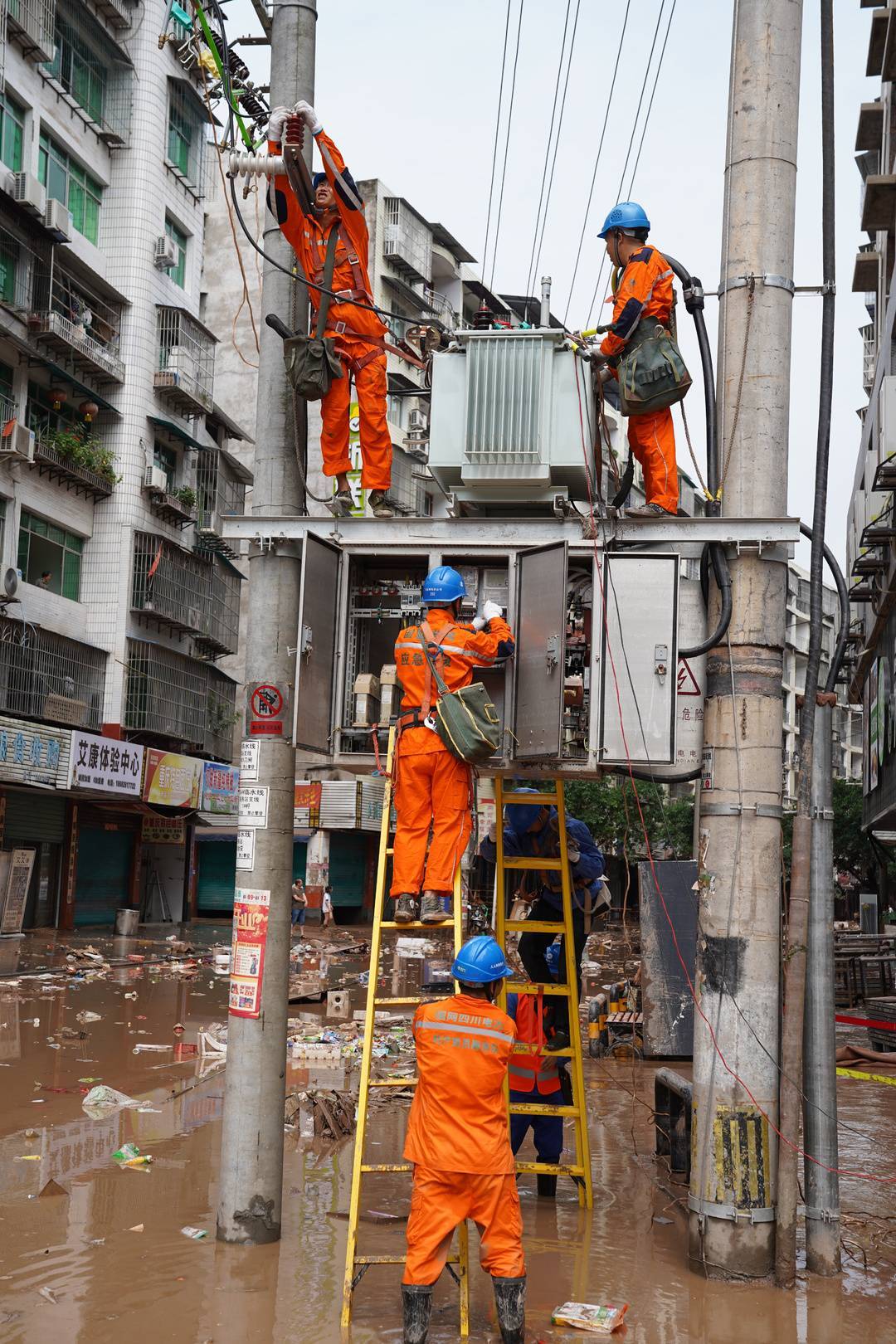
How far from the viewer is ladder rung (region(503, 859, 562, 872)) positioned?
7555mm

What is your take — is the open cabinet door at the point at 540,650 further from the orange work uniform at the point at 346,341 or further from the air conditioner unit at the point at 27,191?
the air conditioner unit at the point at 27,191

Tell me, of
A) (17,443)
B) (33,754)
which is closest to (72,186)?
(17,443)

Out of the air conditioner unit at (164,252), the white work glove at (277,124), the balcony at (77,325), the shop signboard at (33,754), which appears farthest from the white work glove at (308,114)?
the air conditioner unit at (164,252)

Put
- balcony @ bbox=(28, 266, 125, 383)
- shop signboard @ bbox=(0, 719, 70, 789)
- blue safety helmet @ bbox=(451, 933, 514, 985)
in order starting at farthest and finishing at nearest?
balcony @ bbox=(28, 266, 125, 383)
shop signboard @ bbox=(0, 719, 70, 789)
blue safety helmet @ bbox=(451, 933, 514, 985)

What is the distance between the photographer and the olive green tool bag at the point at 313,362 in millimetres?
6680

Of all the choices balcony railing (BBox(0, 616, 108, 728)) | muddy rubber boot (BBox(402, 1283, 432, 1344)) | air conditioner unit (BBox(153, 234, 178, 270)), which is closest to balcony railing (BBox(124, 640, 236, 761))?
balcony railing (BBox(0, 616, 108, 728))

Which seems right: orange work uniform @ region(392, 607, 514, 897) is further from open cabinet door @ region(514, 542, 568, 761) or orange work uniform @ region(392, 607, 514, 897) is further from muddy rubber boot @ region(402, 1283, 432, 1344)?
muddy rubber boot @ region(402, 1283, 432, 1344)

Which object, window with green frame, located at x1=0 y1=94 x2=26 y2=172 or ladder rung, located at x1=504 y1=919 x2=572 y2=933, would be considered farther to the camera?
window with green frame, located at x1=0 y1=94 x2=26 y2=172

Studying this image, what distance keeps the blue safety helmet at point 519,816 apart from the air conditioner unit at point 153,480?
85.5 feet

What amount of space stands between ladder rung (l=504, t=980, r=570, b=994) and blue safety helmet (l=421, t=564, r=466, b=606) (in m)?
2.32

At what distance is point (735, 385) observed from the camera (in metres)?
6.66

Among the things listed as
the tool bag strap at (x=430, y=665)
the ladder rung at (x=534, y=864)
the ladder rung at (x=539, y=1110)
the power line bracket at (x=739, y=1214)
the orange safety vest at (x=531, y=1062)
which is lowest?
the power line bracket at (x=739, y=1214)

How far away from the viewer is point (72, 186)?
3075cm

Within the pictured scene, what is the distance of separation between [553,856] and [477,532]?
2.10 metres
